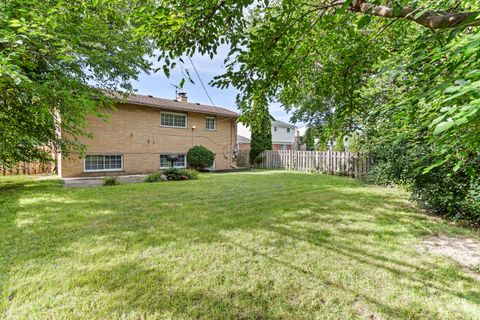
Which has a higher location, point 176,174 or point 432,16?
point 432,16

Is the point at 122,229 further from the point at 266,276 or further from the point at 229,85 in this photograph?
the point at 229,85

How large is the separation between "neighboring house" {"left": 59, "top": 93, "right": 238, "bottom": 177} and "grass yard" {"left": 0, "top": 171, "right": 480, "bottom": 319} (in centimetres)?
670

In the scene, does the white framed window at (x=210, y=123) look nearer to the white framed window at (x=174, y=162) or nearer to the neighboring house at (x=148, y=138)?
the neighboring house at (x=148, y=138)

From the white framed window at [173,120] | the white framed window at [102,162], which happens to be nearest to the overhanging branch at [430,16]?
the white framed window at [102,162]

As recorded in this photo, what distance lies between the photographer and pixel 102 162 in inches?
468

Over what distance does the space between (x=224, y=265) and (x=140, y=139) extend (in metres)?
11.8

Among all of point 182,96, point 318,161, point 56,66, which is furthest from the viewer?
point 182,96

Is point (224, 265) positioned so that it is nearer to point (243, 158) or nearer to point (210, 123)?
point (210, 123)

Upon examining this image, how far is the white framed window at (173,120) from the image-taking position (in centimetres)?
1406

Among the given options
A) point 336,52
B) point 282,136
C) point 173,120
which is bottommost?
point 336,52

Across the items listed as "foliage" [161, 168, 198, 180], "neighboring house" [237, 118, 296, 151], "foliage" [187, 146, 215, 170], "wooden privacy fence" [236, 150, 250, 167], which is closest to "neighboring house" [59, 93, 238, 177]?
"foliage" [187, 146, 215, 170]

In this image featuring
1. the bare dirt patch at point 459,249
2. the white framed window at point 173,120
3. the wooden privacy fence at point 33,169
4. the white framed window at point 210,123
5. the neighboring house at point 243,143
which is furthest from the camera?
the neighboring house at point 243,143

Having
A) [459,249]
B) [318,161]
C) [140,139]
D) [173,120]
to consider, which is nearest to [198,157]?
[173,120]

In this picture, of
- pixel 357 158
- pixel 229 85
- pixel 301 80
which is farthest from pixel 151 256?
pixel 357 158
